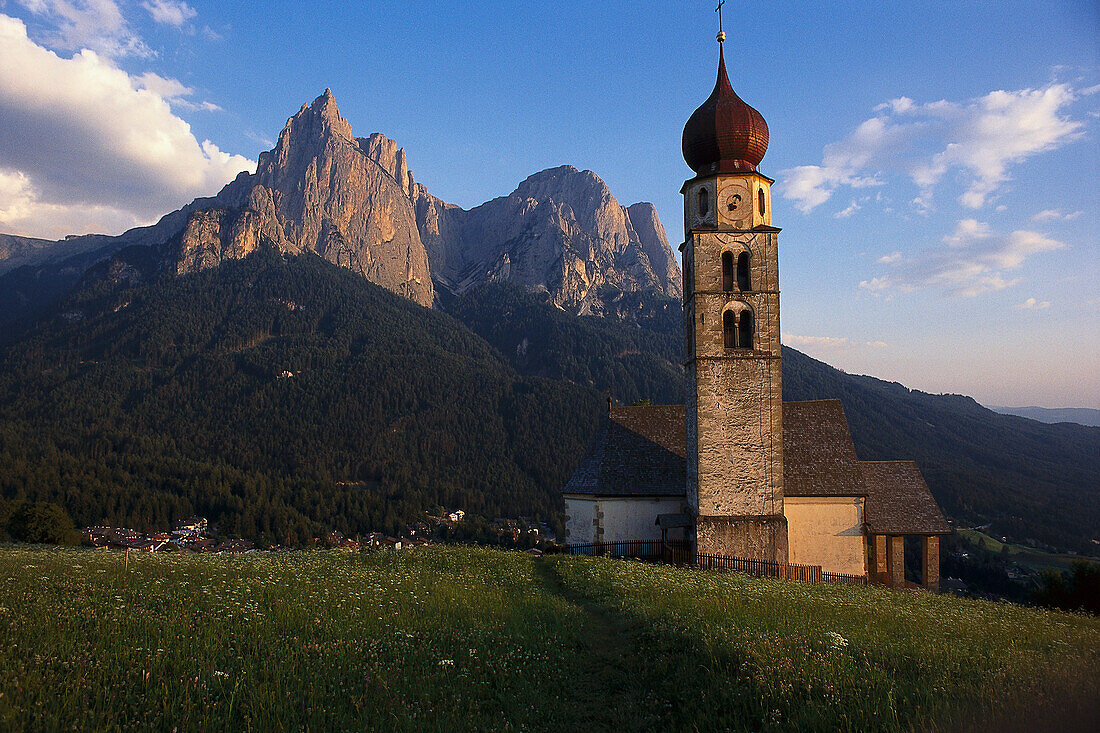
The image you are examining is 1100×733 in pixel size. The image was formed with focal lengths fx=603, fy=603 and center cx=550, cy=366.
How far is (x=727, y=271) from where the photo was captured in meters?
24.2

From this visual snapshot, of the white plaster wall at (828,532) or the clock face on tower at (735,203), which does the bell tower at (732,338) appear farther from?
the white plaster wall at (828,532)

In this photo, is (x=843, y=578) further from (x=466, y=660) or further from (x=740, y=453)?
(x=466, y=660)

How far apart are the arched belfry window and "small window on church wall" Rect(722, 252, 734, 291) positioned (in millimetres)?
272

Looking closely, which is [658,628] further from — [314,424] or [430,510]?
[314,424]

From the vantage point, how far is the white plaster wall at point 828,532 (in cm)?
2525

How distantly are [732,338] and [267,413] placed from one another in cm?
15636

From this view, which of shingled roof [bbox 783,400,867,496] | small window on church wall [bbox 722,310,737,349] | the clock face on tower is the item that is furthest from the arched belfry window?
shingled roof [bbox 783,400,867,496]

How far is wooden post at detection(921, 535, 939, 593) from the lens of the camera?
87.4ft

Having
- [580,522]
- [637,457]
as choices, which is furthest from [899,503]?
[580,522]

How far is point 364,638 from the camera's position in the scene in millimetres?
7938

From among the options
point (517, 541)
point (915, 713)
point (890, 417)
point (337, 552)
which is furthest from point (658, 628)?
point (890, 417)

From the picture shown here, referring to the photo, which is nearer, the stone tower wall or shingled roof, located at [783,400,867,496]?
the stone tower wall

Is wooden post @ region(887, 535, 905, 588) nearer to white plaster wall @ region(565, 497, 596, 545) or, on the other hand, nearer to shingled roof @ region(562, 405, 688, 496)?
shingled roof @ region(562, 405, 688, 496)

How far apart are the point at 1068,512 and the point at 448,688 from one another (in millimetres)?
152808
